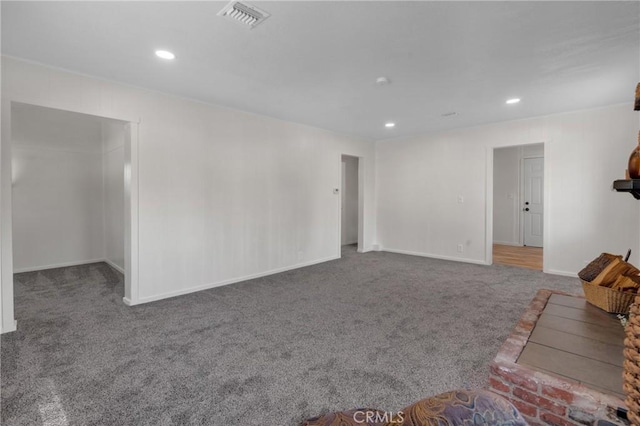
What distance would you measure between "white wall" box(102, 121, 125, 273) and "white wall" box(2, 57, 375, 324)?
5.47 ft

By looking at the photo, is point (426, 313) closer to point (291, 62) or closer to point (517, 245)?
point (291, 62)

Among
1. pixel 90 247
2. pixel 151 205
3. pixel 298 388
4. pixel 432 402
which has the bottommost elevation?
pixel 298 388

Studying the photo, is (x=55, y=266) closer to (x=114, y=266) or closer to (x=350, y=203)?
(x=114, y=266)

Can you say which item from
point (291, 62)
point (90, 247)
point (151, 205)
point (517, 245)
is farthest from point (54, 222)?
point (517, 245)

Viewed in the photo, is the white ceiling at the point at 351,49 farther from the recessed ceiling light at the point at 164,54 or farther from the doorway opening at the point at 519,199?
the doorway opening at the point at 519,199

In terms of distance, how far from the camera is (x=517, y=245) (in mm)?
7516

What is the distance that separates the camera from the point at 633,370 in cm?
57

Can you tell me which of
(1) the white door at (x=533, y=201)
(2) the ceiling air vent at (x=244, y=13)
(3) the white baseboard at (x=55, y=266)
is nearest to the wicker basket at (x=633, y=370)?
(2) the ceiling air vent at (x=244, y=13)

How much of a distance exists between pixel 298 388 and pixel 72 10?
9.62 feet

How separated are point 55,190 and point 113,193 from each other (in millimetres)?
944

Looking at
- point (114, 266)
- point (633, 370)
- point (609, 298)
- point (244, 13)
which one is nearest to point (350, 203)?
point (114, 266)

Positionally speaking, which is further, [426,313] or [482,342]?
[426,313]

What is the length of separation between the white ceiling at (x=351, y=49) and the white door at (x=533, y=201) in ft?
11.6

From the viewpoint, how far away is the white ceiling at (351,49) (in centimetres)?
209
